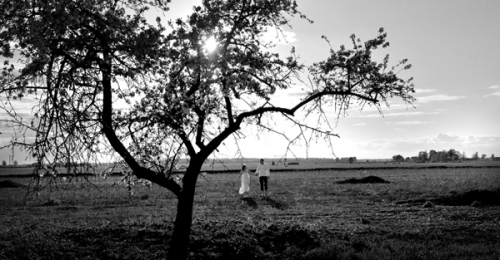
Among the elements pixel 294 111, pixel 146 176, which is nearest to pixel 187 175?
pixel 146 176

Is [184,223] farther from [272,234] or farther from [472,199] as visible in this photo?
[472,199]

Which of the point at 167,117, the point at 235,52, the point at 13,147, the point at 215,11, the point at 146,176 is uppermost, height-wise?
the point at 215,11

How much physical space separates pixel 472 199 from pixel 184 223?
1910 centimetres

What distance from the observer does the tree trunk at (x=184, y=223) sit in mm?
10824

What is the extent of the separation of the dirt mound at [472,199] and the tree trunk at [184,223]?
1722 centimetres

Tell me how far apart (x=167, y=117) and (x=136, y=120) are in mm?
1142

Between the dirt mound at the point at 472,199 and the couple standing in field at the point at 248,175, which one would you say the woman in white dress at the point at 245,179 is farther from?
the dirt mound at the point at 472,199

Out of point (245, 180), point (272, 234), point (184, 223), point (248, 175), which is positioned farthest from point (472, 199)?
point (184, 223)

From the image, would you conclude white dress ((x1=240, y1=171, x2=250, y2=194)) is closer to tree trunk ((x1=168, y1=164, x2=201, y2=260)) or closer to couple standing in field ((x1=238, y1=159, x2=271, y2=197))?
A: couple standing in field ((x1=238, y1=159, x2=271, y2=197))

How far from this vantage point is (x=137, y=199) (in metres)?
26.7

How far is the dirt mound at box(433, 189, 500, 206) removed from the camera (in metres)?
23.3

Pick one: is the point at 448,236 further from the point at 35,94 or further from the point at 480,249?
the point at 35,94

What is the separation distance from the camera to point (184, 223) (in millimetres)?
11242

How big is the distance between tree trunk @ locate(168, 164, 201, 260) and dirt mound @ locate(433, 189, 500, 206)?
17224 mm
